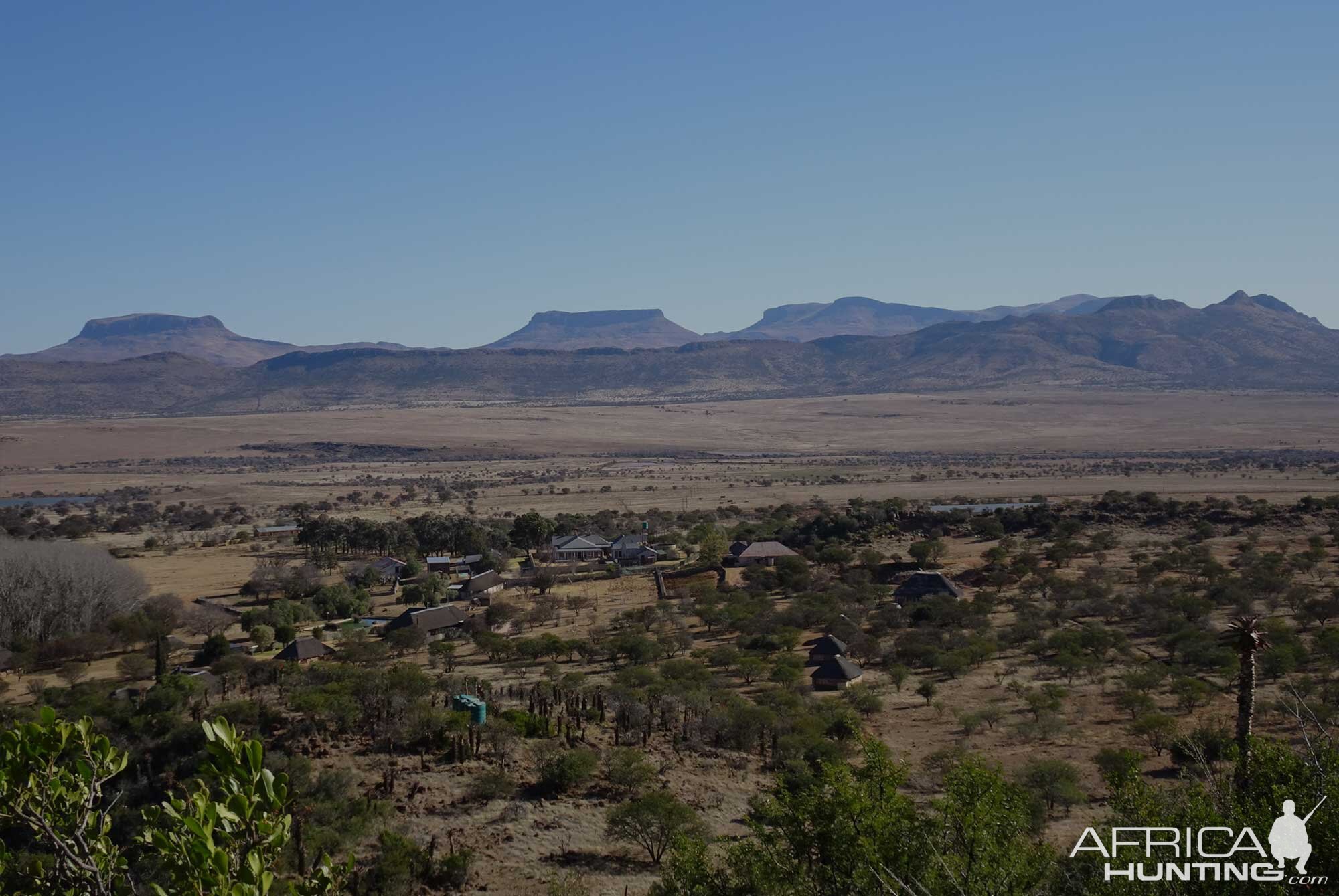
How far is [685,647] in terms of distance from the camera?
34.4m

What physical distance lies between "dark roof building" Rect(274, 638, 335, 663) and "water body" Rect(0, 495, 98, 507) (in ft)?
236

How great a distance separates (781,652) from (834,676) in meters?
4.37

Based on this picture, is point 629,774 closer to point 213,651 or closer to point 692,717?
point 692,717

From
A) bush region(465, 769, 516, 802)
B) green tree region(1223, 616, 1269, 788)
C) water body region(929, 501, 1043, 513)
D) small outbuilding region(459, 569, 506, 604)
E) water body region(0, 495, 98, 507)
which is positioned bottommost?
water body region(0, 495, 98, 507)

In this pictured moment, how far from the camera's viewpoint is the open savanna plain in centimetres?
2064

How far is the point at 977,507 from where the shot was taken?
2950 inches

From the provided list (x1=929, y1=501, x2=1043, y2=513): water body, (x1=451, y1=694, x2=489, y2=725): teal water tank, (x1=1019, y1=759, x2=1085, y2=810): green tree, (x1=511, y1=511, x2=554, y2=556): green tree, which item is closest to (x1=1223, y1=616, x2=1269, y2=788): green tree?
(x1=1019, y1=759, x2=1085, y2=810): green tree

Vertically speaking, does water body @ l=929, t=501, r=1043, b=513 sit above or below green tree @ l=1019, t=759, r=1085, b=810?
above

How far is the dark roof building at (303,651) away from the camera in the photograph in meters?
33.0

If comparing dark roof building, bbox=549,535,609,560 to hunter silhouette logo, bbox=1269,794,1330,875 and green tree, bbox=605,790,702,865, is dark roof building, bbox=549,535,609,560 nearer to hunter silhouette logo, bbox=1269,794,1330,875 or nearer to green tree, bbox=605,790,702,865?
green tree, bbox=605,790,702,865

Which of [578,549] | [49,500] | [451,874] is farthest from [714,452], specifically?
[451,874]

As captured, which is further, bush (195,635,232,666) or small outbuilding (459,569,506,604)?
small outbuilding (459,569,506,604)

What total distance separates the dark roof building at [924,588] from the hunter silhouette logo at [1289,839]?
106ft

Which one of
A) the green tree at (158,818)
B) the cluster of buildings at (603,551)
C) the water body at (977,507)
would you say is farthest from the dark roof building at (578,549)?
the green tree at (158,818)
